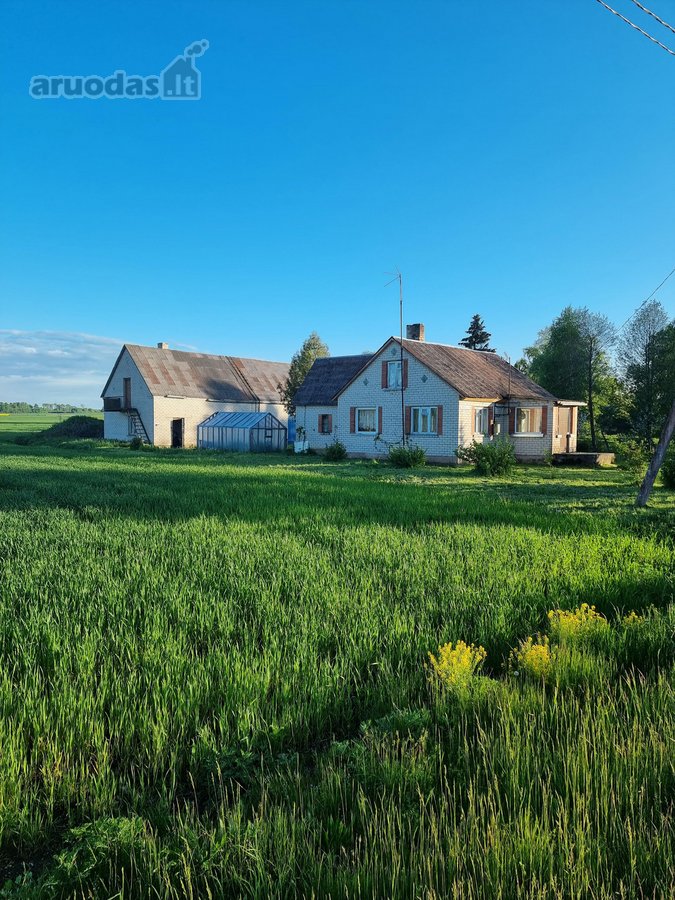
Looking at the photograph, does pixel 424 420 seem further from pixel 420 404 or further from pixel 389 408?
pixel 389 408

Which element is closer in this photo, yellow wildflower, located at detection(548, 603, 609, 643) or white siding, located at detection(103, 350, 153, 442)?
yellow wildflower, located at detection(548, 603, 609, 643)

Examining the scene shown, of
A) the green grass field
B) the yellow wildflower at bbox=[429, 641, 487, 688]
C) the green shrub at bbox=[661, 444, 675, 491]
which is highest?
the green shrub at bbox=[661, 444, 675, 491]

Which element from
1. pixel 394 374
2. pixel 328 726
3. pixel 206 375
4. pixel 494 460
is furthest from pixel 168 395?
pixel 328 726

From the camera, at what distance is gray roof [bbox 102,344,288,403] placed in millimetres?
45281

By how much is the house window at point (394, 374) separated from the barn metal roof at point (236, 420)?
461 inches

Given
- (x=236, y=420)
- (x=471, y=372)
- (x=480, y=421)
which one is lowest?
(x=480, y=421)

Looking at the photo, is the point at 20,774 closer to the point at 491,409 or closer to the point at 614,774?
the point at 614,774

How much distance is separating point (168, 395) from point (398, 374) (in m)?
20.5

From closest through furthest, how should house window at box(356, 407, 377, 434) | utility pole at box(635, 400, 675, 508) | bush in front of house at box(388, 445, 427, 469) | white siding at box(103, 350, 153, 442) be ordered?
utility pole at box(635, 400, 675, 508)
bush in front of house at box(388, 445, 427, 469)
house window at box(356, 407, 377, 434)
white siding at box(103, 350, 153, 442)

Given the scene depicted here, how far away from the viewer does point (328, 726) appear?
395 cm

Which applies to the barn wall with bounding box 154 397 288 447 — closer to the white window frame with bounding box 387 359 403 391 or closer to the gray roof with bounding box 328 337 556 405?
the white window frame with bounding box 387 359 403 391

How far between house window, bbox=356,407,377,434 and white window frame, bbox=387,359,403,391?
6.16 feet

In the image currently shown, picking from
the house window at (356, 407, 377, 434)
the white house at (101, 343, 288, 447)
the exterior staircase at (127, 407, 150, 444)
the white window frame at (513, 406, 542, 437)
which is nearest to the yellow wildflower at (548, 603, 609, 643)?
the white window frame at (513, 406, 542, 437)

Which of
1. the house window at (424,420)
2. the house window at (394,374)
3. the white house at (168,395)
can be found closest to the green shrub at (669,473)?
the house window at (424,420)
